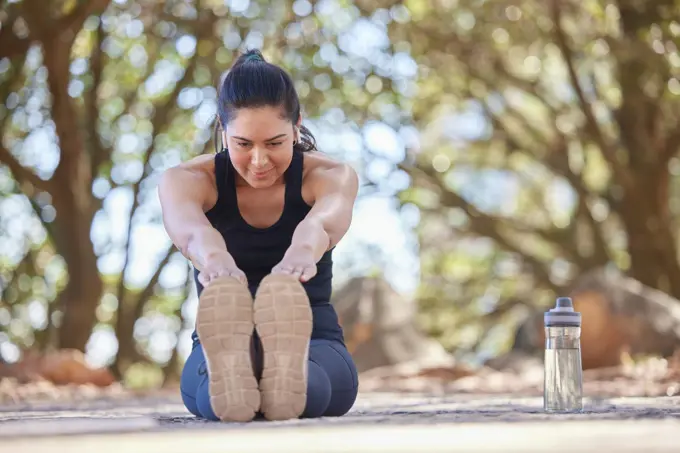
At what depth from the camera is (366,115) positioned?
379 inches

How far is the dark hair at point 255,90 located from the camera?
9.36 feet

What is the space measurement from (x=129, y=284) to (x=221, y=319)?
9196 millimetres

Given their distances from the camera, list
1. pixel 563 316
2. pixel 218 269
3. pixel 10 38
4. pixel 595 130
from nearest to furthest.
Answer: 1. pixel 218 269
2. pixel 563 316
3. pixel 10 38
4. pixel 595 130

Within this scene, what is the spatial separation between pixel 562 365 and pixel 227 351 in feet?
3.11

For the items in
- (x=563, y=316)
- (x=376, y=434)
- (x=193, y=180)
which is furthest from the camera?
(x=193, y=180)

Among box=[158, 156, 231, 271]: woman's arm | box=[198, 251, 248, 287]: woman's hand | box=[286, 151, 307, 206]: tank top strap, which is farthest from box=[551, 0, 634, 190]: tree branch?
box=[198, 251, 248, 287]: woman's hand

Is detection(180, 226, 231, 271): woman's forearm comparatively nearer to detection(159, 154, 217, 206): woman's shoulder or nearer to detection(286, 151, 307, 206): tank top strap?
detection(159, 154, 217, 206): woman's shoulder

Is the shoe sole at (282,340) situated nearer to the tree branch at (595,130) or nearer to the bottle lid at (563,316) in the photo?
the bottle lid at (563,316)

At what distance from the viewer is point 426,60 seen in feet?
31.7

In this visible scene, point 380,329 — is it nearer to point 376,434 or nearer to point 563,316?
point 563,316

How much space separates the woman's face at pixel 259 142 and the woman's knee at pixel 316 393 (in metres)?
0.55

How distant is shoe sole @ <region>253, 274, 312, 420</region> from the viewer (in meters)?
2.53

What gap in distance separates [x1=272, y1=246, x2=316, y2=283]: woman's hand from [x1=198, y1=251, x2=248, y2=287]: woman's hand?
95 mm

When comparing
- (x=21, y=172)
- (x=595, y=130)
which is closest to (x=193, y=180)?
(x=21, y=172)
